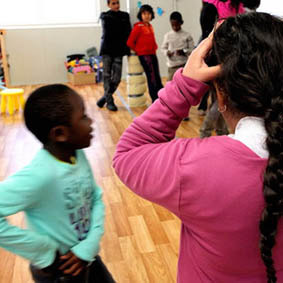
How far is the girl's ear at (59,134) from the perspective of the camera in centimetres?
104

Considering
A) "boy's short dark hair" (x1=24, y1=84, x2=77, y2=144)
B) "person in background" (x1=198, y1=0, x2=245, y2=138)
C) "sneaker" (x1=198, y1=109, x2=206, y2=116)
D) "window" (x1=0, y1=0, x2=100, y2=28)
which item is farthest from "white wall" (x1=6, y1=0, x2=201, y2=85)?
"boy's short dark hair" (x1=24, y1=84, x2=77, y2=144)

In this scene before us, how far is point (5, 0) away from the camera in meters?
6.63

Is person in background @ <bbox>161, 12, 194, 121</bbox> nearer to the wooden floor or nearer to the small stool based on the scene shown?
the wooden floor

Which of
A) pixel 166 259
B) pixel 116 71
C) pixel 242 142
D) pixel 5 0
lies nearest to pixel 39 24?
pixel 5 0

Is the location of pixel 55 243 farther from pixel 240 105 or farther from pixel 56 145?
pixel 240 105

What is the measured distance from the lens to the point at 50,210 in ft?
3.32

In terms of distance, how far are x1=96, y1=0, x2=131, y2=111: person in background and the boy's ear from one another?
3.86 metres

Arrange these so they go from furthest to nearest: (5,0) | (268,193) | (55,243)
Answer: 1. (5,0)
2. (55,243)
3. (268,193)

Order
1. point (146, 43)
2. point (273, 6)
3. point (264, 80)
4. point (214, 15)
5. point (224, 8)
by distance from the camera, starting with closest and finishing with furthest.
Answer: point (264, 80)
point (224, 8)
point (214, 15)
point (273, 6)
point (146, 43)

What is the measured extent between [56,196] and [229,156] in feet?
1.99

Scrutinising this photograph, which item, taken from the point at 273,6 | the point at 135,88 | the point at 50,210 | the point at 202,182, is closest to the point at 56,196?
the point at 50,210

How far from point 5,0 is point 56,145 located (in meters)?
6.61

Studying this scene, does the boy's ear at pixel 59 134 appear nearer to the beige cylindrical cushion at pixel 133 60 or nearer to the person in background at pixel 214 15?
the person in background at pixel 214 15

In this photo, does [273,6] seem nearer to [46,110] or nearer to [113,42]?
[113,42]
